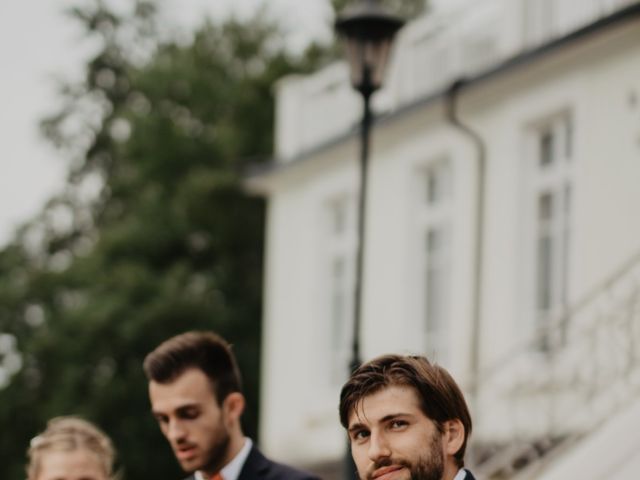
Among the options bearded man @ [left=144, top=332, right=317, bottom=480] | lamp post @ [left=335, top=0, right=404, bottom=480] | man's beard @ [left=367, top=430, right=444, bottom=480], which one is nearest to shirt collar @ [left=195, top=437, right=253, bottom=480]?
bearded man @ [left=144, top=332, right=317, bottom=480]

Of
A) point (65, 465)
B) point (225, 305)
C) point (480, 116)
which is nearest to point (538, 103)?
point (480, 116)

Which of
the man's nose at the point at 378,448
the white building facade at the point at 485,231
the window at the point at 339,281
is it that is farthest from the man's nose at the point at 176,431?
the window at the point at 339,281

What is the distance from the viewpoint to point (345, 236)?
65.6 feet

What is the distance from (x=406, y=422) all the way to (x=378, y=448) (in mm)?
91

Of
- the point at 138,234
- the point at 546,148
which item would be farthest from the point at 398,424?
the point at 138,234

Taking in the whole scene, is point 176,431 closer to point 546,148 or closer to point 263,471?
point 263,471

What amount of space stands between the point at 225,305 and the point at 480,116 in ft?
41.7

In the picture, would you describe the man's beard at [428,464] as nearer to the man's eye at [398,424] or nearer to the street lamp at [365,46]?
the man's eye at [398,424]

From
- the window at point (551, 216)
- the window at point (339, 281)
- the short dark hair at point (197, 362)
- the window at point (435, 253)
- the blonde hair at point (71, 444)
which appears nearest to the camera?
the short dark hair at point (197, 362)

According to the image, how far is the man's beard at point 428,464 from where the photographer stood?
3.50 m

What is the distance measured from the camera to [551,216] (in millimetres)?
15414

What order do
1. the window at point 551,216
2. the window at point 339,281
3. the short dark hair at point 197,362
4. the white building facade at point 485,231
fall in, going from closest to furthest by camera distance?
the short dark hair at point 197,362 < the white building facade at point 485,231 < the window at point 551,216 < the window at point 339,281

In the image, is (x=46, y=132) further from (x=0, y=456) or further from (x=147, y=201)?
(x=0, y=456)

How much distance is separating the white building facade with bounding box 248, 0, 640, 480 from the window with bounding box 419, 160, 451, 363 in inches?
1.3
